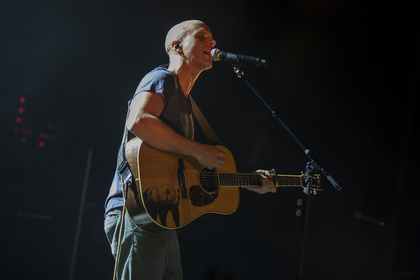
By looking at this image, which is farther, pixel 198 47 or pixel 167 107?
pixel 198 47

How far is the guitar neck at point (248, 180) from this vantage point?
208 centimetres

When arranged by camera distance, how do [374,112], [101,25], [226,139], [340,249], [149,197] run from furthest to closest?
[374,112] < [340,249] < [226,139] < [101,25] < [149,197]

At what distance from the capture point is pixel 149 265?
1.71 metres

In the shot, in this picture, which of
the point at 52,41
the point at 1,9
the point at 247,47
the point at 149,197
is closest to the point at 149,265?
the point at 149,197

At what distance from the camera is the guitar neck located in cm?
208

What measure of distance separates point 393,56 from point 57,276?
3.88 metres

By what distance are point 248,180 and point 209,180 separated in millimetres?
373

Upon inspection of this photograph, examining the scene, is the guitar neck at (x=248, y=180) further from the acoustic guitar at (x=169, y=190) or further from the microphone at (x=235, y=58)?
the microphone at (x=235, y=58)

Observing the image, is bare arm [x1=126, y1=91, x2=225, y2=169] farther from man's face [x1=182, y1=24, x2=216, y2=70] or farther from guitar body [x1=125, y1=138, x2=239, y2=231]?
man's face [x1=182, y1=24, x2=216, y2=70]

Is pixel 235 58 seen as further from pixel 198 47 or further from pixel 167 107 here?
pixel 167 107

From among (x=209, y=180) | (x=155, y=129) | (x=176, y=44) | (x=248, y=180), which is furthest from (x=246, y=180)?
(x=176, y=44)

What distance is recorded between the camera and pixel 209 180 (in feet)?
6.50

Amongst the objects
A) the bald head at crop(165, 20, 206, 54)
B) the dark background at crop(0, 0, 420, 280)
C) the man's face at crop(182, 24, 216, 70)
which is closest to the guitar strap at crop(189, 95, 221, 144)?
the man's face at crop(182, 24, 216, 70)

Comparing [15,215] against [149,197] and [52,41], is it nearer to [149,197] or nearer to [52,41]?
[52,41]
